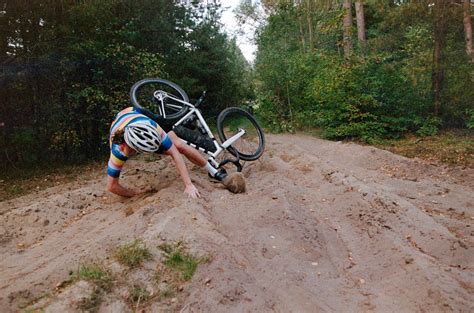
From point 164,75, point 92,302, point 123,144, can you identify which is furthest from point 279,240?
point 164,75

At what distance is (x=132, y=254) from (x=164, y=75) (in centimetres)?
763

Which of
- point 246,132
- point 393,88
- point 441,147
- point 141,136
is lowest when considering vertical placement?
point 441,147

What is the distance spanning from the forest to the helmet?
4.60 metres

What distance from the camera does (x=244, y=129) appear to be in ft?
21.0

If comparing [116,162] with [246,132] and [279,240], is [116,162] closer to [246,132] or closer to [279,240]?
[279,240]

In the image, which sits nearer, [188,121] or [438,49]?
[188,121]

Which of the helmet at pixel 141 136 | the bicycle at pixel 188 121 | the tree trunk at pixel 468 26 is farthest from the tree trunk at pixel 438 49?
the helmet at pixel 141 136

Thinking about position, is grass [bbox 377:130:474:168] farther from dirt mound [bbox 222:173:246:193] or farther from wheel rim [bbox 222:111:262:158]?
dirt mound [bbox 222:173:246:193]

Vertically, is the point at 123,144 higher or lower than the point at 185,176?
higher

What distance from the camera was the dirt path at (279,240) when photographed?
245 centimetres

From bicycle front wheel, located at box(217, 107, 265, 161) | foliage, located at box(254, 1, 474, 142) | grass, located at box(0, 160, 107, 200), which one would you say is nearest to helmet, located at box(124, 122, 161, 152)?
bicycle front wheel, located at box(217, 107, 265, 161)

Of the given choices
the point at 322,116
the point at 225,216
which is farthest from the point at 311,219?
the point at 322,116

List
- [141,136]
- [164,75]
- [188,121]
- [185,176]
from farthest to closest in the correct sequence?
[164,75] → [188,121] → [185,176] → [141,136]

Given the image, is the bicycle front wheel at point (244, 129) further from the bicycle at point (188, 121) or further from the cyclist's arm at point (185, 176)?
the cyclist's arm at point (185, 176)
